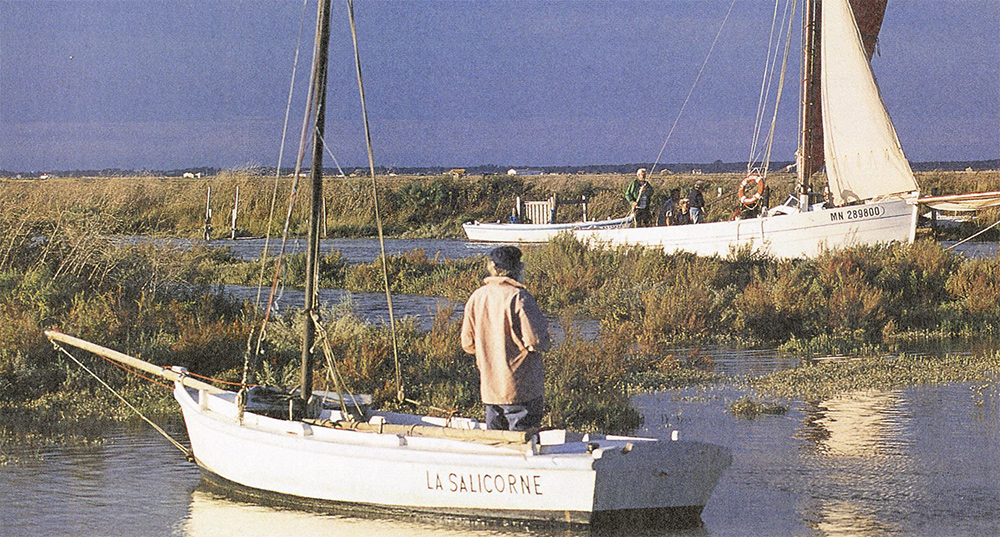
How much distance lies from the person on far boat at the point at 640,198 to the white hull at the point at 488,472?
22.4 meters

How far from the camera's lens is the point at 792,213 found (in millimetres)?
29406

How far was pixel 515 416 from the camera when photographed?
966cm

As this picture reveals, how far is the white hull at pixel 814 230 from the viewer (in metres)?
28.7

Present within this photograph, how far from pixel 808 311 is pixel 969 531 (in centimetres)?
1153

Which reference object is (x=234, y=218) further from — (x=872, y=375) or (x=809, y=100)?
(x=872, y=375)

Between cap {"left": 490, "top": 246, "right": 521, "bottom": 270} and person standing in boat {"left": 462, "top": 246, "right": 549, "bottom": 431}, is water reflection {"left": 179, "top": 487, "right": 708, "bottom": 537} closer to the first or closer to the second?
person standing in boat {"left": 462, "top": 246, "right": 549, "bottom": 431}

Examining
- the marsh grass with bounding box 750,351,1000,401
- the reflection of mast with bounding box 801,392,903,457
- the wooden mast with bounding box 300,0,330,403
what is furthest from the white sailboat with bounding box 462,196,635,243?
the wooden mast with bounding box 300,0,330,403

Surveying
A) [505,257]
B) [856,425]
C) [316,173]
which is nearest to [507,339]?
[505,257]

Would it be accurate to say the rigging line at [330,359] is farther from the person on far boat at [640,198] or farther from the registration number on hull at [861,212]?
the person on far boat at [640,198]

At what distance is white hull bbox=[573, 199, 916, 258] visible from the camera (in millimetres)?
28688

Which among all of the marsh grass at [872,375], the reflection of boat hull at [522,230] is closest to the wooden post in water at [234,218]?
the reflection of boat hull at [522,230]

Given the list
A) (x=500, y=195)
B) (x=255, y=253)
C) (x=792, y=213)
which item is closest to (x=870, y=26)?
(x=792, y=213)

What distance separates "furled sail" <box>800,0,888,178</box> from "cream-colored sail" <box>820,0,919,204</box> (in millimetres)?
529

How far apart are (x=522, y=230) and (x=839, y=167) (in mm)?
14315
